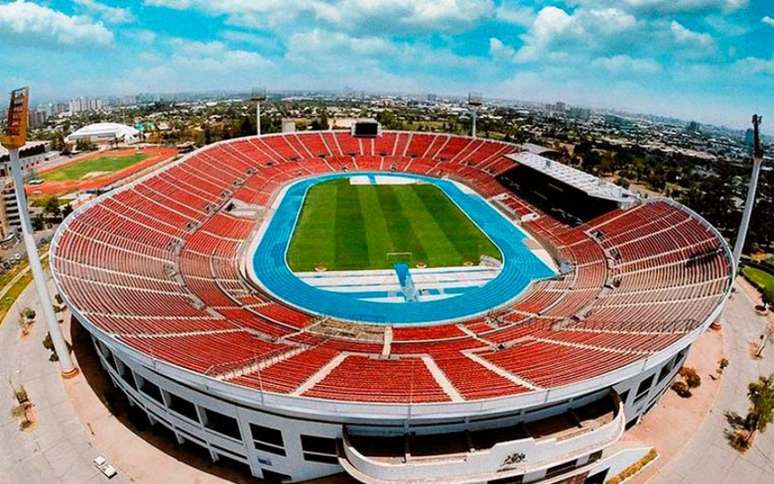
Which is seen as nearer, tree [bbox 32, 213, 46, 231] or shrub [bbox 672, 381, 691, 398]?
shrub [bbox 672, 381, 691, 398]

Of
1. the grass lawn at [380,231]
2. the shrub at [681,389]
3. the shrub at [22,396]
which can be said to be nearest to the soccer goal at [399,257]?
the grass lawn at [380,231]

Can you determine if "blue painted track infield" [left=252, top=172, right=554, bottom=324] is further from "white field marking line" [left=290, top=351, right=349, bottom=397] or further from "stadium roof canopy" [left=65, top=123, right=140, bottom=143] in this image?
"stadium roof canopy" [left=65, top=123, right=140, bottom=143]

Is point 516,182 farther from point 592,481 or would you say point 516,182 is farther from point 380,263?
point 592,481

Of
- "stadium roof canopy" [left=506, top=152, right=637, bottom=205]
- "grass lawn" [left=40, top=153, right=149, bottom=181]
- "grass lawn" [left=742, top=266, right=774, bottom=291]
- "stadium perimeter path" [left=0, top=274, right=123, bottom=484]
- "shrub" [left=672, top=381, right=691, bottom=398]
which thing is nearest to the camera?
"stadium perimeter path" [left=0, top=274, right=123, bottom=484]

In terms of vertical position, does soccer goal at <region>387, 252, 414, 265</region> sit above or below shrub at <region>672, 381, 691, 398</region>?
above

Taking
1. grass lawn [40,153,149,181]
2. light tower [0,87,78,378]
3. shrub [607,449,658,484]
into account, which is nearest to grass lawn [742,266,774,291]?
shrub [607,449,658,484]

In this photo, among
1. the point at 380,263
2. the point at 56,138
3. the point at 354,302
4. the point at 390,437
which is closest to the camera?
the point at 390,437

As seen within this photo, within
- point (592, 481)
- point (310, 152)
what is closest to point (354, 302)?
point (592, 481)

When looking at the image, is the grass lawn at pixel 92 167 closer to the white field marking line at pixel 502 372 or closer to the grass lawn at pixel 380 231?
the grass lawn at pixel 380 231

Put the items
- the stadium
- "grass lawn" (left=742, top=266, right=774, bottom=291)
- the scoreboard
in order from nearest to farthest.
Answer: the stadium
the scoreboard
"grass lawn" (left=742, top=266, right=774, bottom=291)
